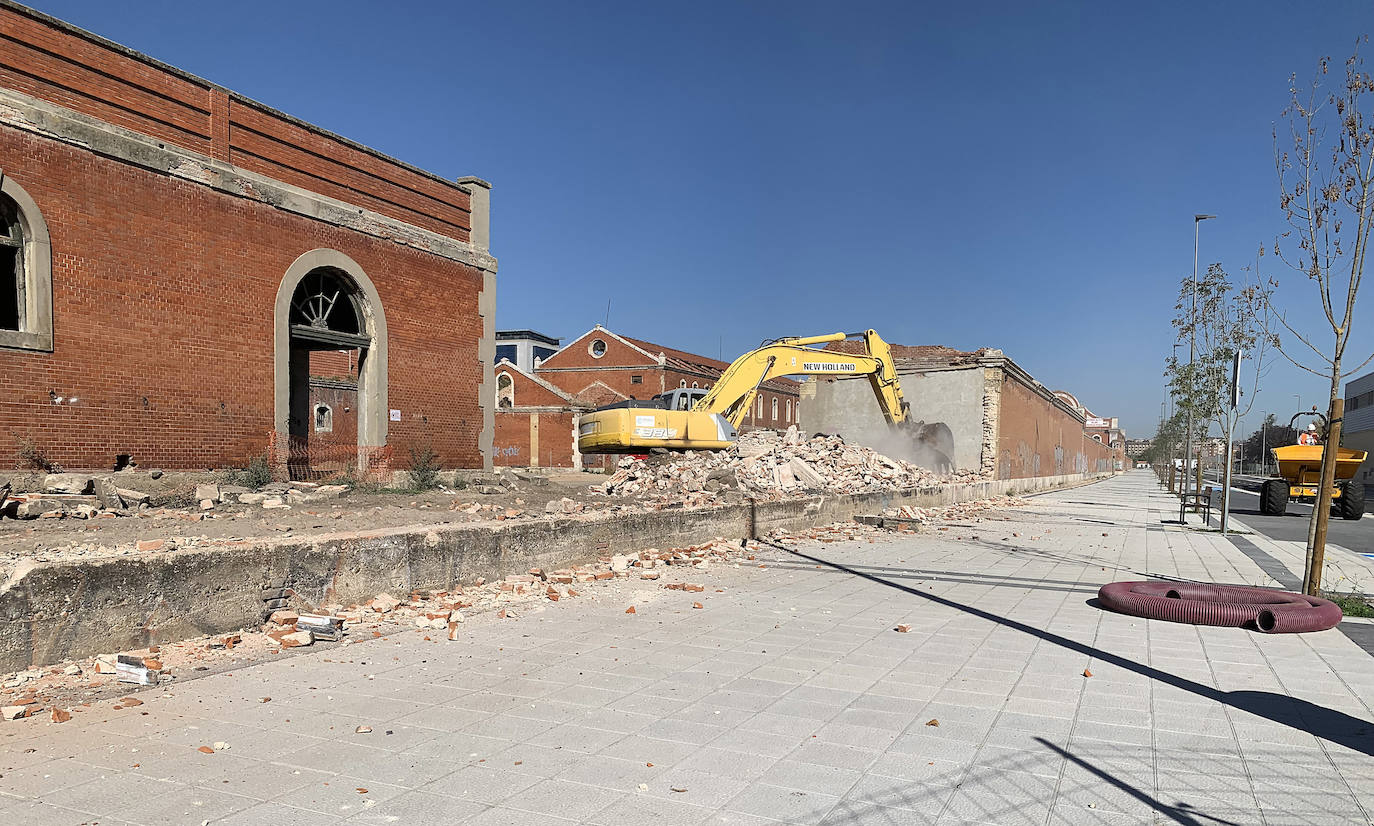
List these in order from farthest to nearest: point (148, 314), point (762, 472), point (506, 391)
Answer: point (506, 391)
point (762, 472)
point (148, 314)

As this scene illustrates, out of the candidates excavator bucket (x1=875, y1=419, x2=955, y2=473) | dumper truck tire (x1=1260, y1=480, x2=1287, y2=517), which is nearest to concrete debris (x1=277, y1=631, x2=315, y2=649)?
dumper truck tire (x1=1260, y1=480, x2=1287, y2=517)

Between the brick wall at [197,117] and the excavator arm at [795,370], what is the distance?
8355 millimetres

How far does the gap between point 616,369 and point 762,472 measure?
3386 centimetres

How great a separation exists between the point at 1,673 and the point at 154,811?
2.16 metres

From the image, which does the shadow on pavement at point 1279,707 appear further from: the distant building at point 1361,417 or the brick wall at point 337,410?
the distant building at point 1361,417

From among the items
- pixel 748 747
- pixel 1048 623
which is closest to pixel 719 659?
pixel 748 747

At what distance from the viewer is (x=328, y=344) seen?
52.5ft

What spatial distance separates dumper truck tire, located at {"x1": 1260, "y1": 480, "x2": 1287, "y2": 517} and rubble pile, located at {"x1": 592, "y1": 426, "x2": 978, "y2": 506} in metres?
8.96

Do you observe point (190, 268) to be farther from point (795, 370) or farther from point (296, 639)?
point (795, 370)

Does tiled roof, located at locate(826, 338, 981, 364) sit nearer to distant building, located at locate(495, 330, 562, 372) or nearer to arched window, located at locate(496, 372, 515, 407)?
arched window, located at locate(496, 372, 515, 407)

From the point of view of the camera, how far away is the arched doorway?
14.6 metres

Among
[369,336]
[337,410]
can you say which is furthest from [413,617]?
[337,410]

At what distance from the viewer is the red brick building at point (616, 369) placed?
4997cm

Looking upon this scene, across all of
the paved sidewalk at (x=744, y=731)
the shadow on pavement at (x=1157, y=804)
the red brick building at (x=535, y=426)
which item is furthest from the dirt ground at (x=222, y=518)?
the red brick building at (x=535, y=426)
